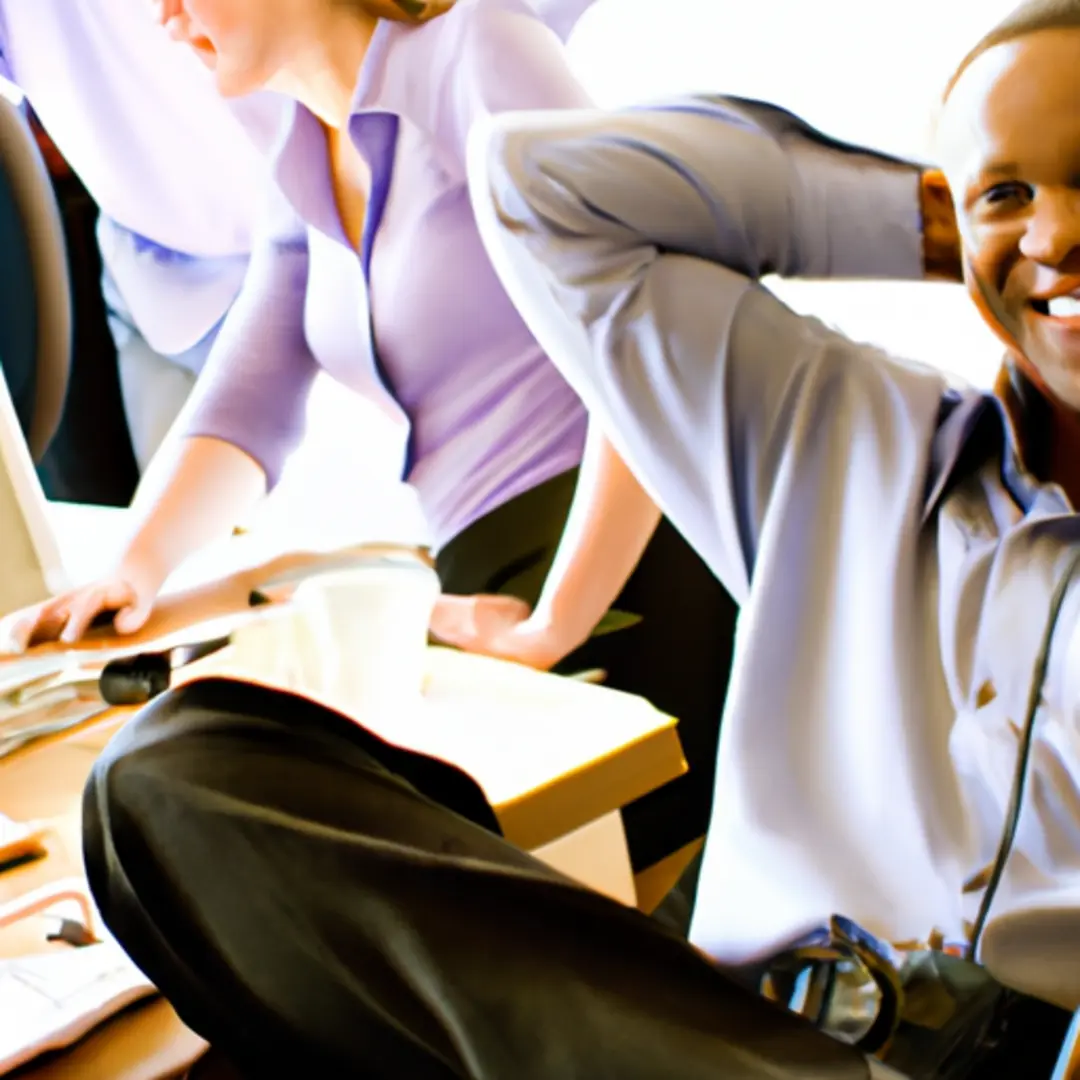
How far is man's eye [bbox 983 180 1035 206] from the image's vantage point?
2.40 feet

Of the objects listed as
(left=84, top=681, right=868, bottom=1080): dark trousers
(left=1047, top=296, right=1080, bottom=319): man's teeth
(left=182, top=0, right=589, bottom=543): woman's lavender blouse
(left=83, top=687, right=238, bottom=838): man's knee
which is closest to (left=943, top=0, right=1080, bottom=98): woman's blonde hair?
(left=1047, top=296, right=1080, bottom=319): man's teeth

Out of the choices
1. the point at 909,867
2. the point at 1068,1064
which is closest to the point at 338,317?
the point at 909,867

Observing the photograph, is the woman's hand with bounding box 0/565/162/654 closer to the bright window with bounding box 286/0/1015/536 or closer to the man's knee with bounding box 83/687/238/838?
the man's knee with bounding box 83/687/238/838

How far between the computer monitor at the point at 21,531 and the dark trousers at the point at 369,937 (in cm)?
55

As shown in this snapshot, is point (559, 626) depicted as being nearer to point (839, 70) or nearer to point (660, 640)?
point (660, 640)

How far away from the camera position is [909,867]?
2.72 feet

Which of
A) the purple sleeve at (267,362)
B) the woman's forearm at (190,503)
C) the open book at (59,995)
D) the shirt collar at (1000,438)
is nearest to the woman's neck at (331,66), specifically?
the purple sleeve at (267,362)

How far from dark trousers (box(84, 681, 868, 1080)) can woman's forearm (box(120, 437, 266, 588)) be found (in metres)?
0.36

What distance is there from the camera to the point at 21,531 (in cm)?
155

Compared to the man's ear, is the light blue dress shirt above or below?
below

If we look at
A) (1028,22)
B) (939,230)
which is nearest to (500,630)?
(939,230)

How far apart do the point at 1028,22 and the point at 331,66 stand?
633mm

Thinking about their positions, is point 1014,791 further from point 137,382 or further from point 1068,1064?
point 137,382

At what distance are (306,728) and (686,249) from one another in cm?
52
